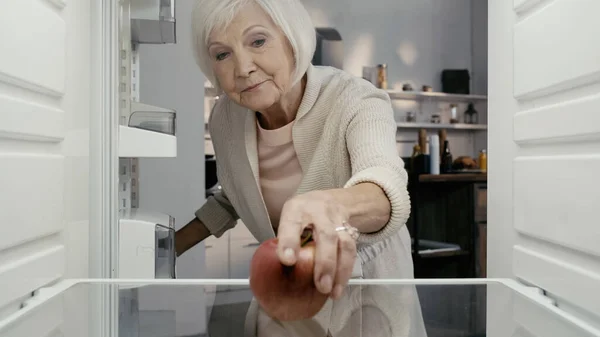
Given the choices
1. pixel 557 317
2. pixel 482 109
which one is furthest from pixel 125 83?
pixel 482 109

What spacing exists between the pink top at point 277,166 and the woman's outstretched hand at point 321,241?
53 centimetres

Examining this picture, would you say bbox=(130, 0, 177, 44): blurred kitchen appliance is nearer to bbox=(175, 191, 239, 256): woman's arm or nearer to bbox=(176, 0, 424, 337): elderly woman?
bbox=(176, 0, 424, 337): elderly woman

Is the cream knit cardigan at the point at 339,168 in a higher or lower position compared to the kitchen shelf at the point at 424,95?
lower

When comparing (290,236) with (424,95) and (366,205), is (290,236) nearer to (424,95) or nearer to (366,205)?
(366,205)

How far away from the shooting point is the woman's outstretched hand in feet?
1.62

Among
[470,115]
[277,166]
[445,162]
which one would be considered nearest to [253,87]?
[277,166]

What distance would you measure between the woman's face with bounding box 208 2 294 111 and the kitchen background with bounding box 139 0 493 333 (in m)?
0.14

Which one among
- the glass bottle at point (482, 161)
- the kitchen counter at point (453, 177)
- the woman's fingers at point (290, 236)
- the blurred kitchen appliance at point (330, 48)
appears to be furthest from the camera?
the glass bottle at point (482, 161)

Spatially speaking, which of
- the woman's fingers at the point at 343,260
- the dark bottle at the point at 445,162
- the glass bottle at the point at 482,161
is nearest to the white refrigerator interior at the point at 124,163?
the woman's fingers at the point at 343,260

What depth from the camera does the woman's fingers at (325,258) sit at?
0.49m

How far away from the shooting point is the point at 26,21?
0.70 meters

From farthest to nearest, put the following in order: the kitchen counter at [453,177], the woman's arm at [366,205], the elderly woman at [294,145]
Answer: the kitchen counter at [453,177]
the elderly woman at [294,145]
the woman's arm at [366,205]

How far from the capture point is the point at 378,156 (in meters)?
0.84

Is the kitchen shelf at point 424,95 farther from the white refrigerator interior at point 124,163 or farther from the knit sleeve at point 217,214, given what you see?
the white refrigerator interior at point 124,163
